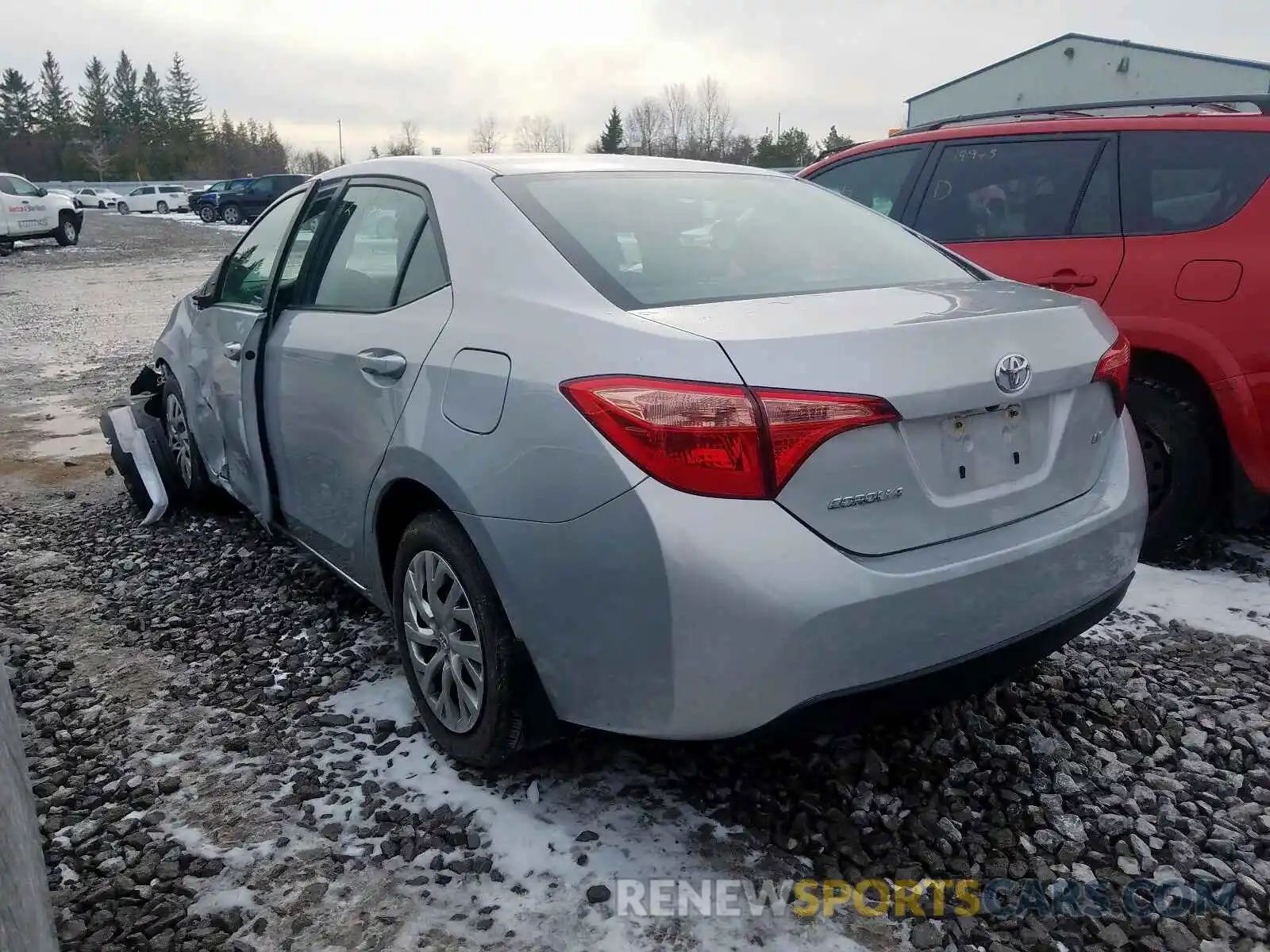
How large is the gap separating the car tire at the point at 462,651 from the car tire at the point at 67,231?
2834cm

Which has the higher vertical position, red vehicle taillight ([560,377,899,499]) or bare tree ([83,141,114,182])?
bare tree ([83,141,114,182])

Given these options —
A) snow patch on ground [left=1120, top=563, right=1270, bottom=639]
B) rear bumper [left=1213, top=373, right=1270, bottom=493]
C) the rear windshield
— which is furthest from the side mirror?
rear bumper [left=1213, top=373, right=1270, bottom=493]

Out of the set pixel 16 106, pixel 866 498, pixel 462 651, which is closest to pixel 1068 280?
pixel 866 498

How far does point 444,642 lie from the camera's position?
2.63 meters

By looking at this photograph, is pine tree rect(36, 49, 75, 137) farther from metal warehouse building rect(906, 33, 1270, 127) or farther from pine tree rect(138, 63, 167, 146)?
metal warehouse building rect(906, 33, 1270, 127)

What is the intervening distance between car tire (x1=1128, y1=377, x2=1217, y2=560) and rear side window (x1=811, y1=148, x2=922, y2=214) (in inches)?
64.0

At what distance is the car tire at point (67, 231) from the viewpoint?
26.4 metres

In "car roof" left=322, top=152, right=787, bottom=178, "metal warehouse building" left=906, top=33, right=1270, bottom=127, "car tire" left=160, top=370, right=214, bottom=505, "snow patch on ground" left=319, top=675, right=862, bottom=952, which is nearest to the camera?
"snow patch on ground" left=319, top=675, right=862, bottom=952

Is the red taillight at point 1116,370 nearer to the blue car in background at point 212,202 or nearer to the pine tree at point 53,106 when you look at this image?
the blue car in background at point 212,202

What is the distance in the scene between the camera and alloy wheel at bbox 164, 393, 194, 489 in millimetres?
4883

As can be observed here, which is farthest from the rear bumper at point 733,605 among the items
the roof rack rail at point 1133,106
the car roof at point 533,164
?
the roof rack rail at point 1133,106

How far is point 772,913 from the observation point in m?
2.17

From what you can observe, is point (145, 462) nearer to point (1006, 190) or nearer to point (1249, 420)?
point (1006, 190)

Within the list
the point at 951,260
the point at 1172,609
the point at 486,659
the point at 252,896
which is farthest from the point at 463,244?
the point at 1172,609
